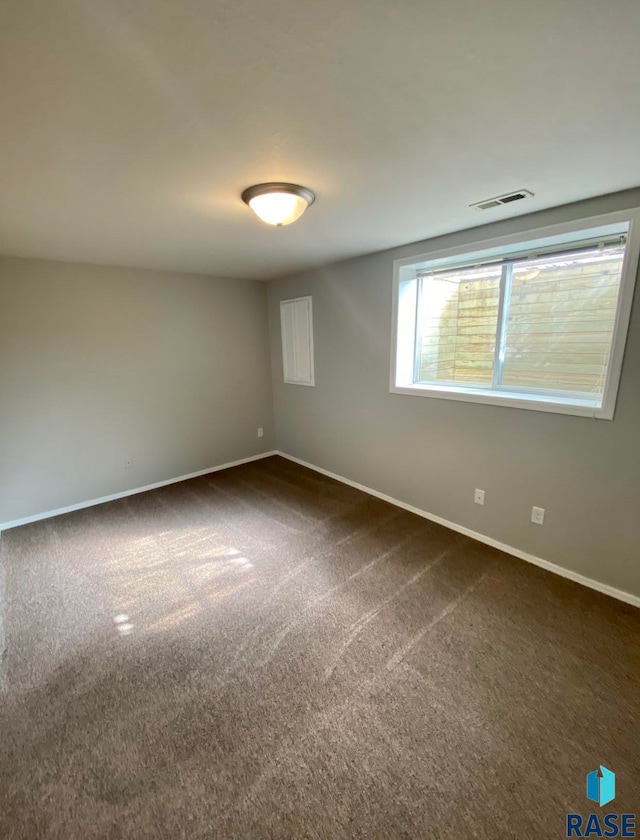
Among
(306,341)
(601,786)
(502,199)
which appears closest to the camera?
(601,786)

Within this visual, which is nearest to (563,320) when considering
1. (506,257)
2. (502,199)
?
(506,257)

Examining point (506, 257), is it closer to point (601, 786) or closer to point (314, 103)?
point (314, 103)

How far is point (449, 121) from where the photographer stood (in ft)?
3.94

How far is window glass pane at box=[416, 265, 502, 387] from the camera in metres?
2.63

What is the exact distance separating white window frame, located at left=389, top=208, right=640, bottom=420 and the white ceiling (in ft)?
0.66

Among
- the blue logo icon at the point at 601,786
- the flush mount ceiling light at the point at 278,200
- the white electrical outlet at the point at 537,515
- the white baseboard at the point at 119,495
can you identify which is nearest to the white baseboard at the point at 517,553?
the white electrical outlet at the point at 537,515

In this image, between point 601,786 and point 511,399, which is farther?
point 511,399

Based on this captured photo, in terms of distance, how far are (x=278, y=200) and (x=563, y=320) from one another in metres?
1.92

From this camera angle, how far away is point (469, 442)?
106 inches

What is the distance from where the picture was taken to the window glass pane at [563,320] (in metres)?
2.12

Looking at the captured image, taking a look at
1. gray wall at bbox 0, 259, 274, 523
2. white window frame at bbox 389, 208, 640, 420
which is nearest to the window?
gray wall at bbox 0, 259, 274, 523

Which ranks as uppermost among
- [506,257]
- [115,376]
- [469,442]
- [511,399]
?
[506,257]

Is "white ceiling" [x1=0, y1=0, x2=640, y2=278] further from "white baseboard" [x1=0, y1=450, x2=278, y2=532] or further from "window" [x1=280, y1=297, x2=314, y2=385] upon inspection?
"white baseboard" [x1=0, y1=450, x2=278, y2=532]

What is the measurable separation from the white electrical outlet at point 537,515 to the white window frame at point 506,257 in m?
0.70
